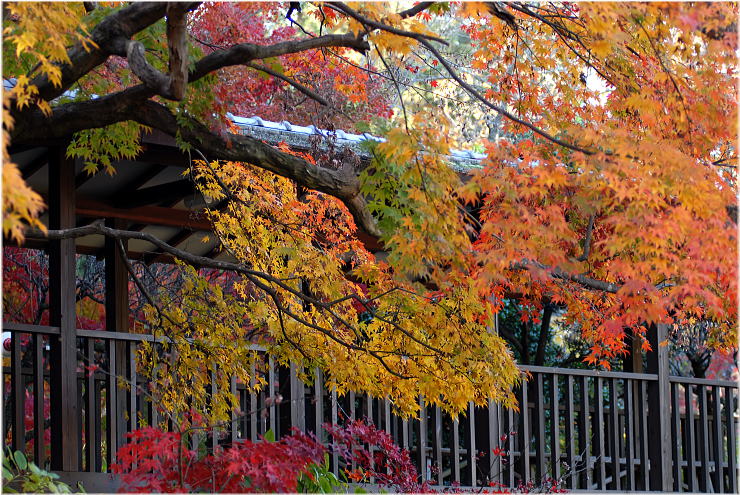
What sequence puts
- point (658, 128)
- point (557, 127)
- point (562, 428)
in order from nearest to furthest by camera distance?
point (658, 128) < point (557, 127) < point (562, 428)

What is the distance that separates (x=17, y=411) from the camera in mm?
6457

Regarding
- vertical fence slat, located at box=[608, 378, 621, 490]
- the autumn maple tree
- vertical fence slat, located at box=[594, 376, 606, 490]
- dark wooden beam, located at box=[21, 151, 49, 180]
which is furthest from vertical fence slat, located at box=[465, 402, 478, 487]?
dark wooden beam, located at box=[21, 151, 49, 180]

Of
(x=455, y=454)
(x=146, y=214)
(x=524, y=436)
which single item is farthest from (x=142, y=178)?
(x=524, y=436)

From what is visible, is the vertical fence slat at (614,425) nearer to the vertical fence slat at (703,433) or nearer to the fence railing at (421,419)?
the fence railing at (421,419)

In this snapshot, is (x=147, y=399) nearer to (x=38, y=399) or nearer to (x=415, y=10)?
(x=38, y=399)

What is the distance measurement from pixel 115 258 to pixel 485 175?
4.32 m

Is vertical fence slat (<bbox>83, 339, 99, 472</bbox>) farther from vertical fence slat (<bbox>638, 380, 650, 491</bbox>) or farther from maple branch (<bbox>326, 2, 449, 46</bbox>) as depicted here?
vertical fence slat (<bbox>638, 380, 650, 491</bbox>)

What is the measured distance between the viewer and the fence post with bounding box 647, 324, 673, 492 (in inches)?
366

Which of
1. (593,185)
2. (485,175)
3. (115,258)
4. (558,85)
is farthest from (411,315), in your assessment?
(115,258)

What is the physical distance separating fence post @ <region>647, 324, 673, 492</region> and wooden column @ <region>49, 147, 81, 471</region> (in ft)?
17.1

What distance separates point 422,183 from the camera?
549 cm

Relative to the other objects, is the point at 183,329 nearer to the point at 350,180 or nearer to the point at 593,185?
the point at 350,180

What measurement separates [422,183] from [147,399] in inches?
96.0

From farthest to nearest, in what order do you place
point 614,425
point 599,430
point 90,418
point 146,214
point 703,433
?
point 703,433 < point 614,425 < point 599,430 < point 146,214 < point 90,418
